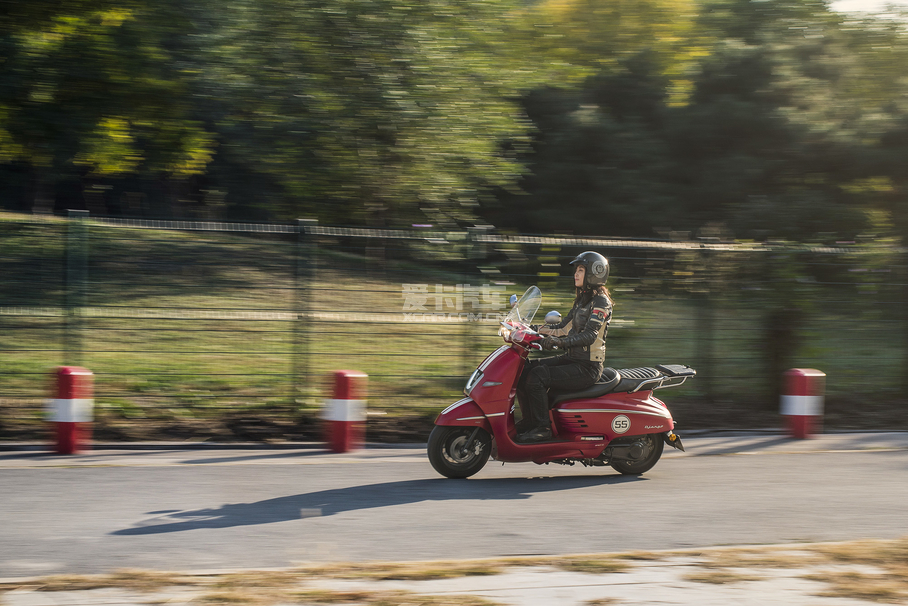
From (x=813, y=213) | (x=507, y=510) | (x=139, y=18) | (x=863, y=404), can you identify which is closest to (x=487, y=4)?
(x=139, y=18)

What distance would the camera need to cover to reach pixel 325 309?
10.9 m

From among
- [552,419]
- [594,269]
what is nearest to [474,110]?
[594,269]

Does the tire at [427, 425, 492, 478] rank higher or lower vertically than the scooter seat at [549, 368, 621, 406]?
lower

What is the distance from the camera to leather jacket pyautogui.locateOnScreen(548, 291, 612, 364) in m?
7.79

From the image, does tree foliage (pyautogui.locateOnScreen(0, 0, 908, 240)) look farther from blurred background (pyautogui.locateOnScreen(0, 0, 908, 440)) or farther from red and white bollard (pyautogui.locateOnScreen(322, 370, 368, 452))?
red and white bollard (pyautogui.locateOnScreen(322, 370, 368, 452))

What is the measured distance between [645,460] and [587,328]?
1315 millimetres

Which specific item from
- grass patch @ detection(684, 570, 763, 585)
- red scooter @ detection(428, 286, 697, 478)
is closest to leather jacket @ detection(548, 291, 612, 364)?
red scooter @ detection(428, 286, 697, 478)

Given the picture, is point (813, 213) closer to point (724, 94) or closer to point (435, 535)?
point (724, 94)

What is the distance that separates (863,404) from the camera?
1230cm

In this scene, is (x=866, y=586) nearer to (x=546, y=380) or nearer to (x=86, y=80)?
(x=546, y=380)

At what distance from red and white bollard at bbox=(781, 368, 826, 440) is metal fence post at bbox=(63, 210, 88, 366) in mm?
7772

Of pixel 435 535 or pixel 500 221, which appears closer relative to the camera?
pixel 435 535

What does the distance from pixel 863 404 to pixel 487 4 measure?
8.20 m

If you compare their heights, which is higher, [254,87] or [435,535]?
[254,87]
